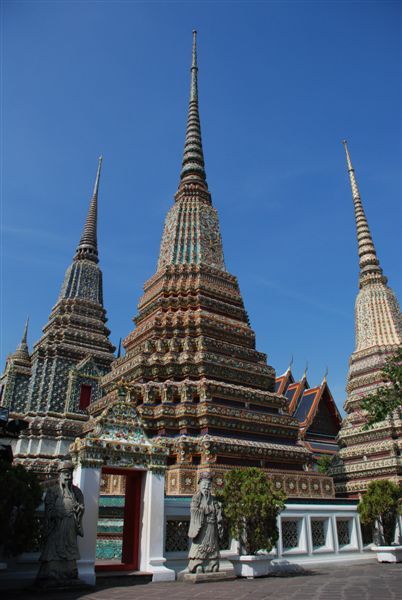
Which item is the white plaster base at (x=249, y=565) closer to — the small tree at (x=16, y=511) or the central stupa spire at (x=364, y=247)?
the small tree at (x=16, y=511)

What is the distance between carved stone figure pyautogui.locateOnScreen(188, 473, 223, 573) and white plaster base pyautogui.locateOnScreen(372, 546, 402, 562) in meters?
5.58

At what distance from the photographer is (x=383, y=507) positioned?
1305 centimetres

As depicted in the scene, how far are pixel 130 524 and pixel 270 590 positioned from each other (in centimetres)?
336

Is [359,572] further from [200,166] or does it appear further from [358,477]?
[200,166]

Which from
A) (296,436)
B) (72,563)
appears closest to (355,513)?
(296,436)

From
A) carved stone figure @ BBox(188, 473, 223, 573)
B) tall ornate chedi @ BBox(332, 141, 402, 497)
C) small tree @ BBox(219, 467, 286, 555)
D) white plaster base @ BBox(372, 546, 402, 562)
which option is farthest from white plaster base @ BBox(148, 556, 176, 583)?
tall ornate chedi @ BBox(332, 141, 402, 497)

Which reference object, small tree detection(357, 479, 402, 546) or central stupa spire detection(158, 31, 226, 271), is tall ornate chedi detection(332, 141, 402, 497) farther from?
central stupa spire detection(158, 31, 226, 271)

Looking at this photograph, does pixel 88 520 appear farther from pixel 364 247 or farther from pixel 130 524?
pixel 364 247

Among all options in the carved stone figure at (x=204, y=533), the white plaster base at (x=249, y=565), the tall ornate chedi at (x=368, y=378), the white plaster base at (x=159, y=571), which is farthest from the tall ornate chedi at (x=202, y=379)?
the tall ornate chedi at (x=368, y=378)

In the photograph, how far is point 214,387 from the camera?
14.4 metres

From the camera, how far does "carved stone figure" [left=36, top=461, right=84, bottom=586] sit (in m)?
7.99

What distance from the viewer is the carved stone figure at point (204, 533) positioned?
9508mm

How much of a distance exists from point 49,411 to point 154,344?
10450mm

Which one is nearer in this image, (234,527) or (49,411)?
(234,527)
